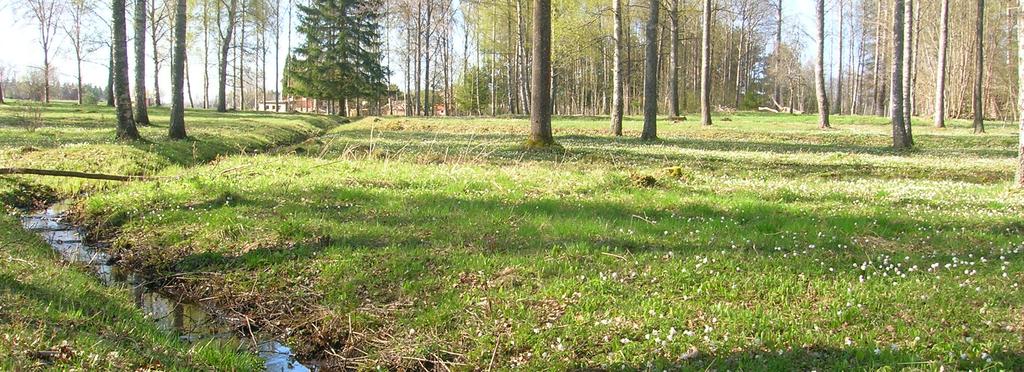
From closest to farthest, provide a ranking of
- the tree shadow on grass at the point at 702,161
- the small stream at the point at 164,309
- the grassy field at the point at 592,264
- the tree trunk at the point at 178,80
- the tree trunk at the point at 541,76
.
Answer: the grassy field at the point at 592,264, the small stream at the point at 164,309, the tree shadow on grass at the point at 702,161, the tree trunk at the point at 541,76, the tree trunk at the point at 178,80

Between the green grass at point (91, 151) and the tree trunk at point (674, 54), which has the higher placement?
the tree trunk at point (674, 54)

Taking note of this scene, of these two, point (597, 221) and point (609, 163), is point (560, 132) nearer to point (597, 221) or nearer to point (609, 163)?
point (609, 163)

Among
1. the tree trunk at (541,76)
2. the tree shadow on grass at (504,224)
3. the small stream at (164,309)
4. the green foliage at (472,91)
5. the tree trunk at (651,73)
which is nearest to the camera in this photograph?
the small stream at (164,309)

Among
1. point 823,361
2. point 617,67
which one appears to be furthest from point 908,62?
point 823,361

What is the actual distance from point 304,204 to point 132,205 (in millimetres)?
2638

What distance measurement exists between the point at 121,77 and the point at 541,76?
1108 centimetres

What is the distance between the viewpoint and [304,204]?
8.45m

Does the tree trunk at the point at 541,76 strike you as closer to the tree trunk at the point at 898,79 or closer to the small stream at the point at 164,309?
the tree trunk at the point at 898,79

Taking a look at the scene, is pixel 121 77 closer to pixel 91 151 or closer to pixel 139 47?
pixel 139 47

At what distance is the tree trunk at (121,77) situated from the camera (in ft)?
51.0

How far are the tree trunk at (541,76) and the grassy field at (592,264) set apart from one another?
16.9 ft

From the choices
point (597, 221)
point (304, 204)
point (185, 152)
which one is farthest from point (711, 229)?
point (185, 152)

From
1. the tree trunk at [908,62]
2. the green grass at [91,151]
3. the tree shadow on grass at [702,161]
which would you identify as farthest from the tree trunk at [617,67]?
the green grass at [91,151]

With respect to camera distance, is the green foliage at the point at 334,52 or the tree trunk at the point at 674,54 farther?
the green foliage at the point at 334,52
